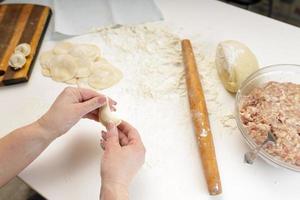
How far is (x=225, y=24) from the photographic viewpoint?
1.02 m

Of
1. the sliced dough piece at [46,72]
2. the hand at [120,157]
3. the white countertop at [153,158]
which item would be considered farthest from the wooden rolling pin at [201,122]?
the sliced dough piece at [46,72]

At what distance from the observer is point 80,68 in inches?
35.8

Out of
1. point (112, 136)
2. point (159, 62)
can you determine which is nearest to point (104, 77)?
point (159, 62)

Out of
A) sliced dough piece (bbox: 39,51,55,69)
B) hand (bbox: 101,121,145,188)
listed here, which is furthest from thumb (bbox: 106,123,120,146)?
sliced dough piece (bbox: 39,51,55,69)

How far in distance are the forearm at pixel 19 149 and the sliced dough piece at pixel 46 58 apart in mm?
281

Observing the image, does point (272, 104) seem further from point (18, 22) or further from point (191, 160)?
point (18, 22)

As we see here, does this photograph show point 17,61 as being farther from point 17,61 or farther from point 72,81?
point 72,81

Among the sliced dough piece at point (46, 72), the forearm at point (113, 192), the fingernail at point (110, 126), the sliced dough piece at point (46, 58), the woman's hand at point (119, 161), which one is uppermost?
the sliced dough piece at point (46, 58)

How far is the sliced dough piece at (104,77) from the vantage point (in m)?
0.87

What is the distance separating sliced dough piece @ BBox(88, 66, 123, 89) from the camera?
873mm

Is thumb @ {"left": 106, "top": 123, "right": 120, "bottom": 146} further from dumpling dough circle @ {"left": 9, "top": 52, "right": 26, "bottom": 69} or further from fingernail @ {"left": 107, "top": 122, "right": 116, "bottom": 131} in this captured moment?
dumpling dough circle @ {"left": 9, "top": 52, "right": 26, "bottom": 69}

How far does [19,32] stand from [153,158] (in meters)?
0.58

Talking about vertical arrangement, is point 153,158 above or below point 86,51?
below

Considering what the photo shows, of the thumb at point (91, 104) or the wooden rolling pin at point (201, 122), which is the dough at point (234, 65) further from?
the thumb at point (91, 104)
